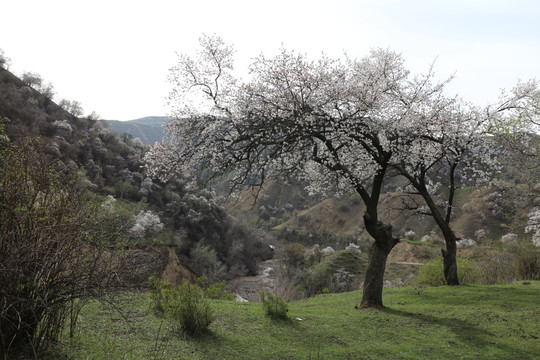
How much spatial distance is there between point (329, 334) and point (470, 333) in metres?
3.19

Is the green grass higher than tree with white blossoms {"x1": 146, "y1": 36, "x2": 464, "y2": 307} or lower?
lower

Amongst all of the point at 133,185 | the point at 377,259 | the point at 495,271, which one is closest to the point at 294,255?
the point at 133,185

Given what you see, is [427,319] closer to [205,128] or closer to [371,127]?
[371,127]

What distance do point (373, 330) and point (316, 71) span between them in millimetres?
6659

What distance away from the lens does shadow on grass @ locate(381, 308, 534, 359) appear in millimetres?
6427

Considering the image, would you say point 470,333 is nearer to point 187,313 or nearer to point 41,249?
point 187,313

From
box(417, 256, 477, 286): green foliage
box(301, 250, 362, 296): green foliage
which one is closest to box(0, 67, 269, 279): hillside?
box(301, 250, 362, 296): green foliage

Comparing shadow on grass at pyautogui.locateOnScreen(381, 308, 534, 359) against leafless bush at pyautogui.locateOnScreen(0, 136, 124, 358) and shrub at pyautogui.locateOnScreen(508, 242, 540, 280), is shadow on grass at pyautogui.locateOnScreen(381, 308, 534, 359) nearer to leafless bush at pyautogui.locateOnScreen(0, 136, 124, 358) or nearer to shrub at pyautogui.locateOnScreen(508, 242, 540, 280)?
leafless bush at pyautogui.locateOnScreen(0, 136, 124, 358)

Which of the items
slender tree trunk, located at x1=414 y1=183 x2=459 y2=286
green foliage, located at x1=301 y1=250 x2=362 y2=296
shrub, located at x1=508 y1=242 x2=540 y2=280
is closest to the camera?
slender tree trunk, located at x1=414 y1=183 x2=459 y2=286

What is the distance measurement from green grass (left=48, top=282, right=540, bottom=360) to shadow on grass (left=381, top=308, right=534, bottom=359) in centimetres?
1

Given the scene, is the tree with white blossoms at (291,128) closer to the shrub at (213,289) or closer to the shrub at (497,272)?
the shrub at (213,289)

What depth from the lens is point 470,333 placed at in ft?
24.7

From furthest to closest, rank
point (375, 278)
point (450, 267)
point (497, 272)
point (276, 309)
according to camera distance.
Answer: point (497, 272) → point (450, 267) → point (375, 278) → point (276, 309)

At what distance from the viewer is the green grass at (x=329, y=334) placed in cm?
483
